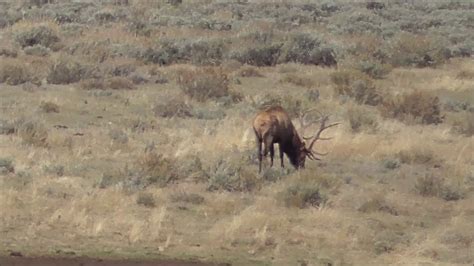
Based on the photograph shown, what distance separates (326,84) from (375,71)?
7.62 feet

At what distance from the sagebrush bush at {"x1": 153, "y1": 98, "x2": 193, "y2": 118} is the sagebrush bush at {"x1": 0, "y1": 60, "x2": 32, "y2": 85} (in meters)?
4.92

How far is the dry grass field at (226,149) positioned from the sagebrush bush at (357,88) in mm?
53

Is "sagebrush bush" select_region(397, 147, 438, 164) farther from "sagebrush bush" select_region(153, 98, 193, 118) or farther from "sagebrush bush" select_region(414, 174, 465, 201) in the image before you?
"sagebrush bush" select_region(153, 98, 193, 118)

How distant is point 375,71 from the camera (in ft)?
85.1

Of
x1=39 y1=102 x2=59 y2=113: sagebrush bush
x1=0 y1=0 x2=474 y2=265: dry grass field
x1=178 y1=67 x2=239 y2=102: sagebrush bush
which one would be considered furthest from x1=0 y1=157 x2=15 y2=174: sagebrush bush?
x1=178 y1=67 x2=239 y2=102: sagebrush bush

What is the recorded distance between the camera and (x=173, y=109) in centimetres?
1895

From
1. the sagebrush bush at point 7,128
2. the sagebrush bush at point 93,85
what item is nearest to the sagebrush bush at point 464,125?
the sagebrush bush at point 93,85

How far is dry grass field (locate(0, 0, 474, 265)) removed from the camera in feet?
34.6

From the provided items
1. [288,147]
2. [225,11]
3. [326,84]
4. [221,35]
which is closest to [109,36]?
[221,35]

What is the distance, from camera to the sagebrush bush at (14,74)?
22359 mm

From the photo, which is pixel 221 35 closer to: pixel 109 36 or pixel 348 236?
pixel 109 36

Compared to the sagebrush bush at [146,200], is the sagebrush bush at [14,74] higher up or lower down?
lower down

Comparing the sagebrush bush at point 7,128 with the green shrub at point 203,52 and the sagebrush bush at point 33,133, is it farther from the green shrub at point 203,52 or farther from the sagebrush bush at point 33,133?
the green shrub at point 203,52

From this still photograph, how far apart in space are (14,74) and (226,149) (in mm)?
9033
